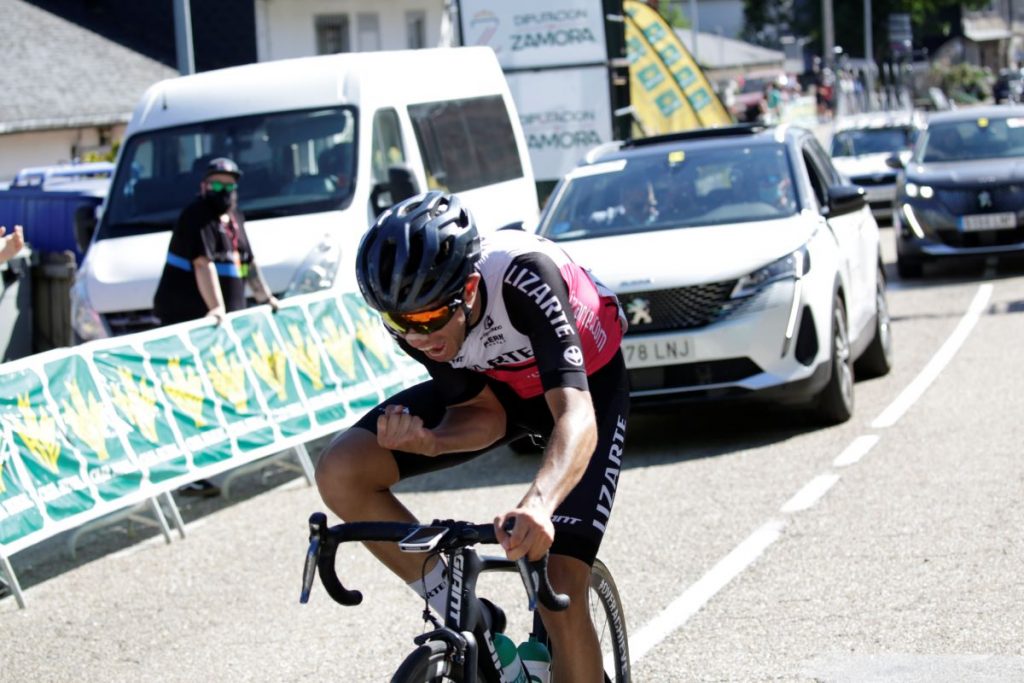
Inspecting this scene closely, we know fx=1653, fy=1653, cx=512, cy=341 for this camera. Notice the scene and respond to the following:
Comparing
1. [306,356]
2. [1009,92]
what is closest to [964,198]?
[306,356]

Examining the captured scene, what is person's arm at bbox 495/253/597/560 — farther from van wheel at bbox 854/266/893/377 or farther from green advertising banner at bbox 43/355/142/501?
van wheel at bbox 854/266/893/377

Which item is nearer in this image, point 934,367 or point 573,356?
point 573,356

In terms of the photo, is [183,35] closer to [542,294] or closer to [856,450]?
[856,450]

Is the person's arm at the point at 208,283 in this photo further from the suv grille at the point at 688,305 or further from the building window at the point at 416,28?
the building window at the point at 416,28

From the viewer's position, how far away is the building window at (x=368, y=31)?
46875mm

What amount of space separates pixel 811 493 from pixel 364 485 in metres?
4.81

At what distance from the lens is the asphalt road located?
6070mm

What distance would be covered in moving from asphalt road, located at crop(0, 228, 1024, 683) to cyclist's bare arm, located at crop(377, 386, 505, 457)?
1.62 metres

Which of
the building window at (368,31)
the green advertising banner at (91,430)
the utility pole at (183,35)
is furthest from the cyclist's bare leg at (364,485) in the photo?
the building window at (368,31)

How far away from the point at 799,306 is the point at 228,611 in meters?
4.14

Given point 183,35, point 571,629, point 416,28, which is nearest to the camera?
point 571,629

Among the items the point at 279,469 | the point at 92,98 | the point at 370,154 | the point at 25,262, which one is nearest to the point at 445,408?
the point at 279,469

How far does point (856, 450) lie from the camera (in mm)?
9586

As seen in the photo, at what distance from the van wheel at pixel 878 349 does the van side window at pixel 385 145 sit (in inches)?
144
